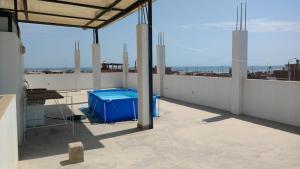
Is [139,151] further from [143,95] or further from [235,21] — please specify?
[235,21]

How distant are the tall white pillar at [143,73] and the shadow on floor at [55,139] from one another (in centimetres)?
35

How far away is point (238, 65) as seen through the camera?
775cm

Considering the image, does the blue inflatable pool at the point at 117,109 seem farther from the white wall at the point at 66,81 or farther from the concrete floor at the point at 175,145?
the white wall at the point at 66,81

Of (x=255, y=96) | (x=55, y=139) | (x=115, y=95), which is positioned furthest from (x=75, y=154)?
(x=255, y=96)

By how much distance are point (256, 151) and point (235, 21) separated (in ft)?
15.3

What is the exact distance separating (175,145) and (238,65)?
4.02 m

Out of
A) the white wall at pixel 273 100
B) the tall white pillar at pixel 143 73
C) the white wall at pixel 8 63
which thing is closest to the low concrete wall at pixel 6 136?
the white wall at pixel 8 63

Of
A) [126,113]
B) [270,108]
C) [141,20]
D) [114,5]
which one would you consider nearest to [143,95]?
[126,113]

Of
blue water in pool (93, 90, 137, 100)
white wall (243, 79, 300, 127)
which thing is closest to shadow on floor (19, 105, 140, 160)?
blue water in pool (93, 90, 137, 100)

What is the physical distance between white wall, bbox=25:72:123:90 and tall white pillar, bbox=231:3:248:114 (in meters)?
10.1

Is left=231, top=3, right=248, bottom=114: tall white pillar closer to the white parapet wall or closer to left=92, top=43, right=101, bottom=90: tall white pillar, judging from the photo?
the white parapet wall

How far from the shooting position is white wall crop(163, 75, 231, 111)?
8.70 meters

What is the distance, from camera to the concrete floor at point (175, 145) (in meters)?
4.02

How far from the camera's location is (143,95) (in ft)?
20.6
